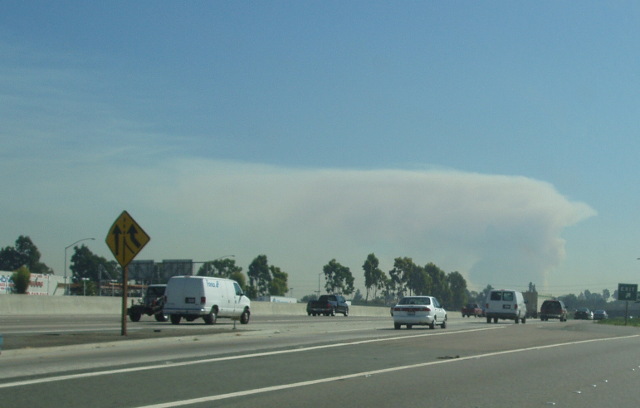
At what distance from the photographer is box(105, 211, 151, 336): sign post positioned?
72.3ft

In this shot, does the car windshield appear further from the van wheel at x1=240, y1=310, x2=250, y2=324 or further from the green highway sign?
the green highway sign

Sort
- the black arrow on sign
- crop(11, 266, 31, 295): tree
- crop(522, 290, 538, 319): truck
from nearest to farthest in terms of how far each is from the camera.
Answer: the black arrow on sign, crop(522, 290, 538, 319): truck, crop(11, 266, 31, 295): tree

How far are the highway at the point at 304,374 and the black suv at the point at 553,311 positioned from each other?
42.4 m

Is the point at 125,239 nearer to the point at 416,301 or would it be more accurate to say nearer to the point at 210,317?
the point at 210,317

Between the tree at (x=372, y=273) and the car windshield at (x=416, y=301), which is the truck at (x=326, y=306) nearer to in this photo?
the car windshield at (x=416, y=301)

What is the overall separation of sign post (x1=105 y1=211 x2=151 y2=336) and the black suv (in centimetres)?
4936

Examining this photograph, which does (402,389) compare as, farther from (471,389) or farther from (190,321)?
(190,321)

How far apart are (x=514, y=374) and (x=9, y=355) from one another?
1043 centimetres

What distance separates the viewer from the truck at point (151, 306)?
36.8 meters

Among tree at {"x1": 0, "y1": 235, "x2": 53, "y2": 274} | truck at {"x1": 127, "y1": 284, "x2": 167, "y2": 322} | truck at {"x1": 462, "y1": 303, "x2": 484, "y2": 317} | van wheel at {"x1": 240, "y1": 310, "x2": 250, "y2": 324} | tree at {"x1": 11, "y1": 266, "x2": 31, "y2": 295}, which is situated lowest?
truck at {"x1": 462, "y1": 303, "x2": 484, "y2": 317}

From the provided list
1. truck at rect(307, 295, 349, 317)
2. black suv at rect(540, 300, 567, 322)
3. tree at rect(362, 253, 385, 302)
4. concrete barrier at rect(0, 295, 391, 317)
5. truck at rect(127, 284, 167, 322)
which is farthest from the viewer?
tree at rect(362, 253, 385, 302)

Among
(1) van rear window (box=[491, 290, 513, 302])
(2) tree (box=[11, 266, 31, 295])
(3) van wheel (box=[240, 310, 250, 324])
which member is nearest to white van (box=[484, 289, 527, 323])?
(1) van rear window (box=[491, 290, 513, 302])

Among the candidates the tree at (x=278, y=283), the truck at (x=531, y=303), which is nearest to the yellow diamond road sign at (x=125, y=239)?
the truck at (x=531, y=303)

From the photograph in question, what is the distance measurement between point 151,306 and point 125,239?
1600 cm
